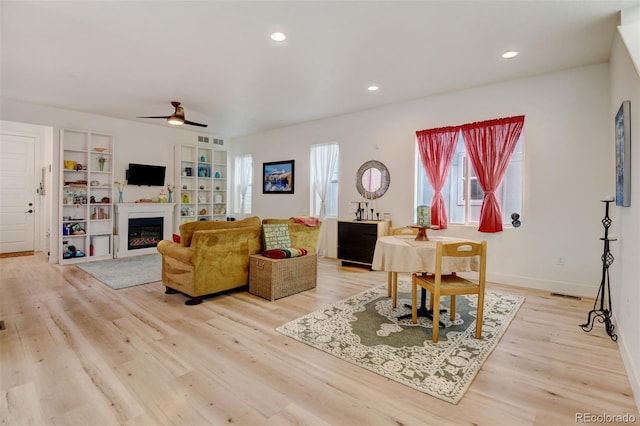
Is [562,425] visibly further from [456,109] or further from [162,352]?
[456,109]

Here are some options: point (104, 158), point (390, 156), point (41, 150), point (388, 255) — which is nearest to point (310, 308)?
point (388, 255)

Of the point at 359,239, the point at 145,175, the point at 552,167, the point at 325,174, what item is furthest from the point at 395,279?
the point at 145,175

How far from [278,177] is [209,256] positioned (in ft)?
13.2

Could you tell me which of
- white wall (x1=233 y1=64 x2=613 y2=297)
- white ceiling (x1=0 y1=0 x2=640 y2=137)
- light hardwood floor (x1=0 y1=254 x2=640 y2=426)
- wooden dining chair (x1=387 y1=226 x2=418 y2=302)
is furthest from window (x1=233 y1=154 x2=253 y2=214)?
wooden dining chair (x1=387 y1=226 x2=418 y2=302)

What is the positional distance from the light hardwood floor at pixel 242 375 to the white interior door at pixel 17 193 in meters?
4.27

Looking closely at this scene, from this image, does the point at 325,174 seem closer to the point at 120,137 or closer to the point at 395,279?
the point at 395,279

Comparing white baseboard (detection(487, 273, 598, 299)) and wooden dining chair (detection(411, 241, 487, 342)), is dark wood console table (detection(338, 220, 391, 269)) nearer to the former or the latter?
white baseboard (detection(487, 273, 598, 299))

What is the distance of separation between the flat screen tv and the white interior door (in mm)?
2164

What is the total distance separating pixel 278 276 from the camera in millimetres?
3691

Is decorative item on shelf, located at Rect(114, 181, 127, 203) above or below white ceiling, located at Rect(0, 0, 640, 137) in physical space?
below

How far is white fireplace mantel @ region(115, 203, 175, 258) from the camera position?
6.36m

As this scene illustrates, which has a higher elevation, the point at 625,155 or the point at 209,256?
the point at 625,155

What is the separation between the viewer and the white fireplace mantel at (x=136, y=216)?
636cm

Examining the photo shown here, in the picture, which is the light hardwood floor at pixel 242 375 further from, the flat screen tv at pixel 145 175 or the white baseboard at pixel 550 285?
the flat screen tv at pixel 145 175
